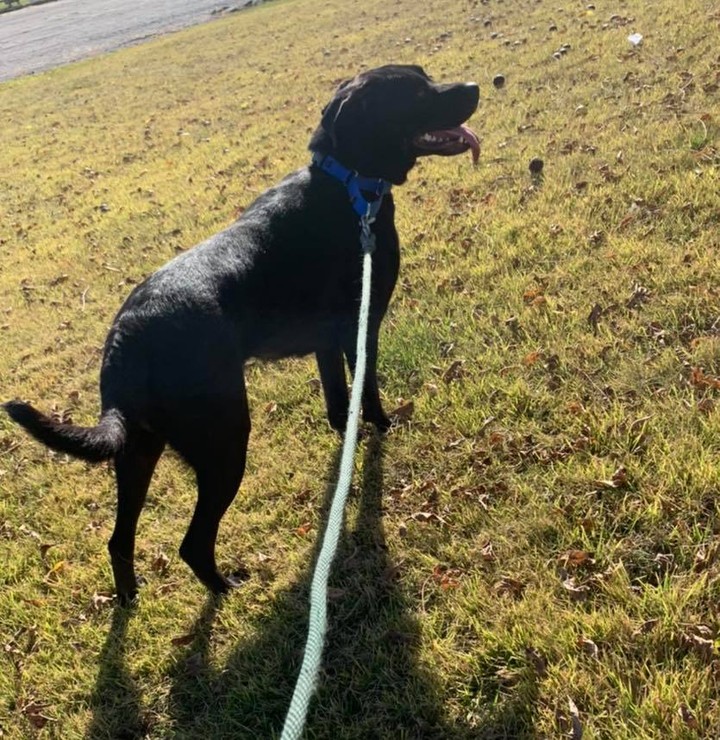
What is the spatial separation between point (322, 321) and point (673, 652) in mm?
2009

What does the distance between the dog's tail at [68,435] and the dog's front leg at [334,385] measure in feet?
4.71

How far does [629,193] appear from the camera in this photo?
516 cm

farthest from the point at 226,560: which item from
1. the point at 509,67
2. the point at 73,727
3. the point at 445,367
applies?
the point at 509,67

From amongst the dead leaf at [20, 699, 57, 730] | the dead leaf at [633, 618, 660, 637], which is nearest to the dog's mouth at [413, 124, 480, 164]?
the dead leaf at [633, 618, 660, 637]

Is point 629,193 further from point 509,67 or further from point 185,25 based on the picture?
point 185,25

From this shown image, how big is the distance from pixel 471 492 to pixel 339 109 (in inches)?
79.4

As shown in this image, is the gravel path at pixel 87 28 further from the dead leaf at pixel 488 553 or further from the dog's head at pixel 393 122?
the dead leaf at pixel 488 553

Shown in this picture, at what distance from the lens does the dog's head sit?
3.48m

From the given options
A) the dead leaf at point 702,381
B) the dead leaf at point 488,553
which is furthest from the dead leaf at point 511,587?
the dead leaf at point 702,381

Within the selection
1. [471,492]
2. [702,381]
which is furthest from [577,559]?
[702,381]

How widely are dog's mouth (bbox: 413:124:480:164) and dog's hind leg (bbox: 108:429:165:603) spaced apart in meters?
2.10

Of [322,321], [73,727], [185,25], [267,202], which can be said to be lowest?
[73,727]

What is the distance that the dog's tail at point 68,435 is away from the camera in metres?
2.27

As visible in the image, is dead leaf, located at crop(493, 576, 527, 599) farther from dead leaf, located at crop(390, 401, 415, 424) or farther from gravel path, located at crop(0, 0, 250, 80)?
gravel path, located at crop(0, 0, 250, 80)
